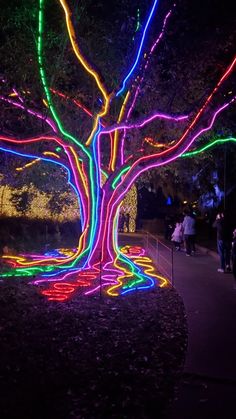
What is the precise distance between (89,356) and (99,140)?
30.5 ft

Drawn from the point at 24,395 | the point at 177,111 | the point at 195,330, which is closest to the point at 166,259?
the point at 177,111

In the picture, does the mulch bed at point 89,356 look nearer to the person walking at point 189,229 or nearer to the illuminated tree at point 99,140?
the illuminated tree at point 99,140

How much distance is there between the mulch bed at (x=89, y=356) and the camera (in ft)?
15.4

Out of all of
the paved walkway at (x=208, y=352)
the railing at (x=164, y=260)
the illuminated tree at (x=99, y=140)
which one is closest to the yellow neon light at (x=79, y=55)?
the illuminated tree at (x=99, y=140)

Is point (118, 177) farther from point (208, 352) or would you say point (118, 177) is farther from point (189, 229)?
point (208, 352)

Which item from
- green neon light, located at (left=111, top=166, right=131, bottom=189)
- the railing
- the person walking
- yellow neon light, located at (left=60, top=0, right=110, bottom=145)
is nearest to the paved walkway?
the railing

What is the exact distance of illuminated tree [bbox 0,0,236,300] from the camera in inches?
505

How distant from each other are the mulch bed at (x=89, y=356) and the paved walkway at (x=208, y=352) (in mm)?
153

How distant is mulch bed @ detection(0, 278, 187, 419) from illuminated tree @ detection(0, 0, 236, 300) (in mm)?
3307

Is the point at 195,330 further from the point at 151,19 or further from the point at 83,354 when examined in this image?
the point at 151,19

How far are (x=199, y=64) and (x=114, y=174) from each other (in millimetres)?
3901

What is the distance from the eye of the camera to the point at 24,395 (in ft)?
15.9

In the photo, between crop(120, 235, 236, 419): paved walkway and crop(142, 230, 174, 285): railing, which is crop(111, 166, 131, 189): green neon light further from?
crop(120, 235, 236, 419): paved walkway

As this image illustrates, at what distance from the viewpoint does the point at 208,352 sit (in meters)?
6.37
